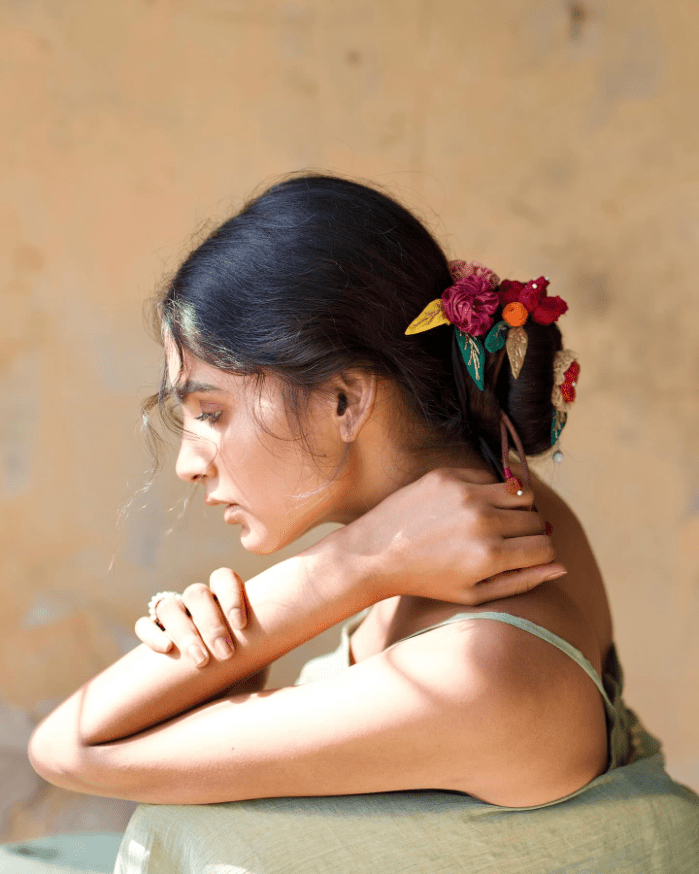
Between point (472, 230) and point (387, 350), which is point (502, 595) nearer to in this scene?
point (387, 350)

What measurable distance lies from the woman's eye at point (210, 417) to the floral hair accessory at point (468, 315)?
12.1 inches

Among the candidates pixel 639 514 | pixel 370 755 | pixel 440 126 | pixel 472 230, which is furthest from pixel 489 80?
pixel 370 755

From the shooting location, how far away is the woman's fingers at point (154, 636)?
1250 millimetres

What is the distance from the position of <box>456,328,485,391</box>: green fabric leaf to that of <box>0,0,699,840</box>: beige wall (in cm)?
157

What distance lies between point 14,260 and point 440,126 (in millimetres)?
1384

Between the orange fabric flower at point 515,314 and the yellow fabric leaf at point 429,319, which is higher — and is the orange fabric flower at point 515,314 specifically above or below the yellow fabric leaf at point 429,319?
below

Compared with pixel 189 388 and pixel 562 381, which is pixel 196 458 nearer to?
pixel 189 388

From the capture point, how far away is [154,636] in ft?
4.15

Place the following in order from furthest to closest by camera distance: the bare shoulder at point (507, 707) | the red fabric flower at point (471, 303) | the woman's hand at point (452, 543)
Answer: the red fabric flower at point (471, 303) → the woman's hand at point (452, 543) → the bare shoulder at point (507, 707)

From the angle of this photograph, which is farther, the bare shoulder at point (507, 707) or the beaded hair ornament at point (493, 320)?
the beaded hair ornament at point (493, 320)

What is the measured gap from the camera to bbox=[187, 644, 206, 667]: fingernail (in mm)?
1212

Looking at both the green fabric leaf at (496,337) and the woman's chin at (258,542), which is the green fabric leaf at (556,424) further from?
the woman's chin at (258,542)

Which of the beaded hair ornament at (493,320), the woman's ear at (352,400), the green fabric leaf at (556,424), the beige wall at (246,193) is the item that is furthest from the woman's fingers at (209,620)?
the beige wall at (246,193)

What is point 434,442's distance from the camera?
134 centimetres
